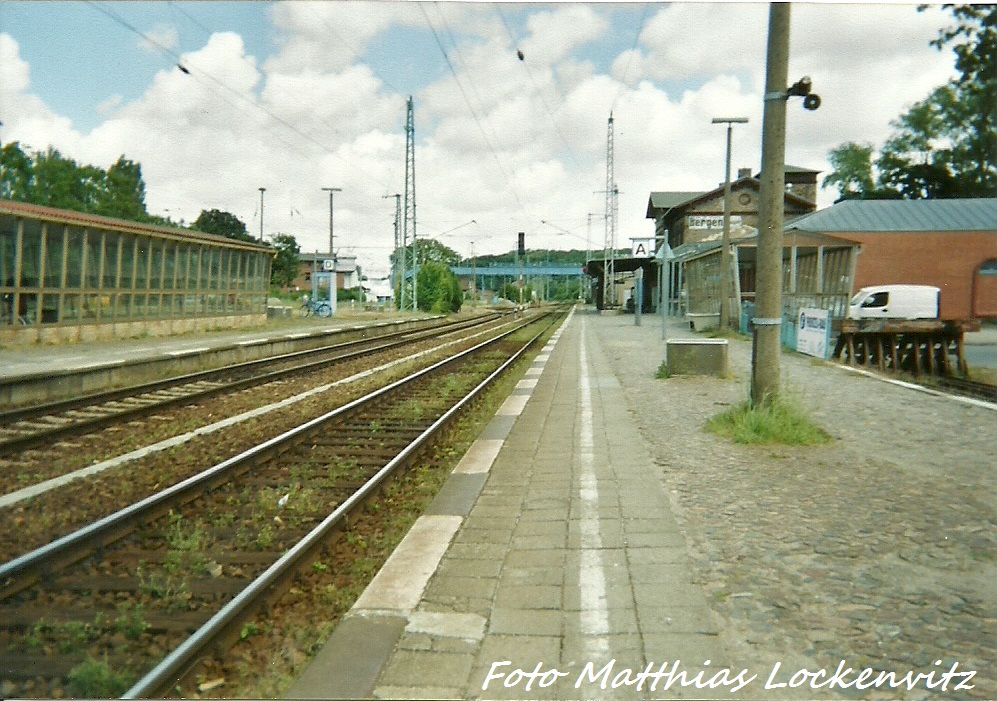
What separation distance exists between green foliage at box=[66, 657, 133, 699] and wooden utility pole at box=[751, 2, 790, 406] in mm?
6748

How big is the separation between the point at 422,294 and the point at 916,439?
170 feet

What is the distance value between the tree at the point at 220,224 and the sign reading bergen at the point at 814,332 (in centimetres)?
6003

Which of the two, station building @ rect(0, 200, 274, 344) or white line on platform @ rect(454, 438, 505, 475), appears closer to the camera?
white line on platform @ rect(454, 438, 505, 475)

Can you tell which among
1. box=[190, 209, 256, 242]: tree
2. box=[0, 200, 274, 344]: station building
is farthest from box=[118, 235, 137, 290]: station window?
box=[190, 209, 256, 242]: tree

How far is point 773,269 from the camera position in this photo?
862cm

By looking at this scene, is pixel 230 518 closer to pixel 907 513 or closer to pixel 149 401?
pixel 907 513

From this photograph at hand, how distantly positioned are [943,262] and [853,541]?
37.6 metres

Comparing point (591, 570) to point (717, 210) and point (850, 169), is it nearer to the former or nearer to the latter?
point (717, 210)

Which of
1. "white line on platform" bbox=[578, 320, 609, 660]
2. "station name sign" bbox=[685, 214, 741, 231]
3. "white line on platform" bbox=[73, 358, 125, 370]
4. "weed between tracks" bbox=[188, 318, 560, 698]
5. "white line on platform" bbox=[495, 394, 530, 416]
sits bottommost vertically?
"weed between tracks" bbox=[188, 318, 560, 698]

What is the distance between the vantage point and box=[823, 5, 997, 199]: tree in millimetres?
25641

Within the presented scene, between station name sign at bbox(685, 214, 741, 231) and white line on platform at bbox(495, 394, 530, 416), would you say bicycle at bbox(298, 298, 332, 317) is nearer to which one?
station name sign at bbox(685, 214, 741, 231)

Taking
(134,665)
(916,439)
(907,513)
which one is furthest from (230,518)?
(916,439)

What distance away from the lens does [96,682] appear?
3.15 metres

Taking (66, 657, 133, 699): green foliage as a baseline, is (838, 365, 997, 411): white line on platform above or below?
above
